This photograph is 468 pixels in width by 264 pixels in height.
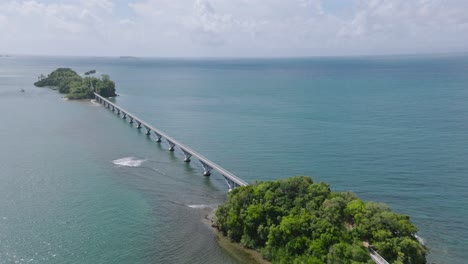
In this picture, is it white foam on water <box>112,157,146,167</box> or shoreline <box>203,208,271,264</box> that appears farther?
white foam on water <box>112,157,146,167</box>

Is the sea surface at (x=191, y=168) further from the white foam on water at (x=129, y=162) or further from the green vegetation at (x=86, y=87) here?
the green vegetation at (x=86, y=87)

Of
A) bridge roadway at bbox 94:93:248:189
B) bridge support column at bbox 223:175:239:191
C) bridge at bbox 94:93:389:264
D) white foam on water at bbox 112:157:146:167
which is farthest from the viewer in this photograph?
white foam on water at bbox 112:157:146:167

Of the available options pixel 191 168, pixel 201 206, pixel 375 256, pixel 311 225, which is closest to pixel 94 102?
pixel 191 168

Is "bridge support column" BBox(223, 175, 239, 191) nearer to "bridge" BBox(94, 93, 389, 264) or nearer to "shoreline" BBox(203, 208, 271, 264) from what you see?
"bridge" BBox(94, 93, 389, 264)

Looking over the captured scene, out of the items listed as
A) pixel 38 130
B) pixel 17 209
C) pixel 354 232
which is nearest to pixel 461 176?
pixel 354 232

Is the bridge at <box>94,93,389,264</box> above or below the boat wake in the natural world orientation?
→ below

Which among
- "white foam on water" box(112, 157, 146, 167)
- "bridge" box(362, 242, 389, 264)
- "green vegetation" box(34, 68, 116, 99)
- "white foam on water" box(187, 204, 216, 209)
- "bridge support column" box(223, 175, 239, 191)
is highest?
"green vegetation" box(34, 68, 116, 99)

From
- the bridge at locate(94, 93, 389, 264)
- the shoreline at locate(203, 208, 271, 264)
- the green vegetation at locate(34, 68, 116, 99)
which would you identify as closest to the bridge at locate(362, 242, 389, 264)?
the bridge at locate(94, 93, 389, 264)

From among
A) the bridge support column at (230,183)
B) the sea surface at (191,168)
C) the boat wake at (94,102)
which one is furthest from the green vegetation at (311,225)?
the boat wake at (94,102)

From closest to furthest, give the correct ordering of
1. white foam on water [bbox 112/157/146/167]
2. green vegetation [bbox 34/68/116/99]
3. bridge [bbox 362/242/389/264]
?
bridge [bbox 362/242/389/264] → white foam on water [bbox 112/157/146/167] → green vegetation [bbox 34/68/116/99]
